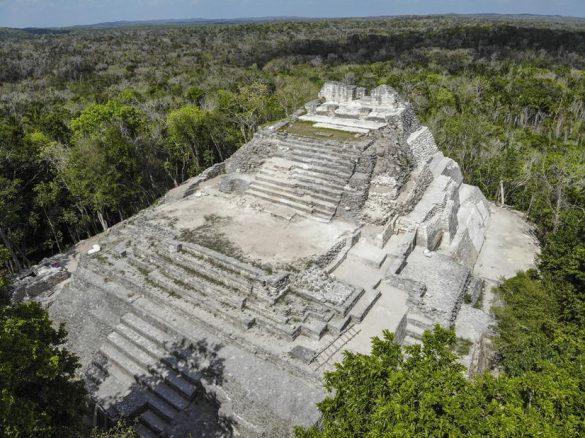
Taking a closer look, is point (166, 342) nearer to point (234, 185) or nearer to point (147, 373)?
point (147, 373)

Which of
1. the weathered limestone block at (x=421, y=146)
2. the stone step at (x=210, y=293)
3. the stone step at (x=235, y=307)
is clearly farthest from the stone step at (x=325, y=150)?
the stone step at (x=235, y=307)

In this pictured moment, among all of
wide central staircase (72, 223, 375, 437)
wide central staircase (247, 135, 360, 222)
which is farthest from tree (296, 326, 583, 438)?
Result: wide central staircase (247, 135, 360, 222)

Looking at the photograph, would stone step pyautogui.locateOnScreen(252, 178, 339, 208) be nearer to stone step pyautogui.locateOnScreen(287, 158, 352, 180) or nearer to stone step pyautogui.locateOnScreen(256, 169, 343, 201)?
stone step pyautogui.locateOnScreen(256, 169, 343, 201)

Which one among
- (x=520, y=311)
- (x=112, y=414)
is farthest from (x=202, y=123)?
(x=520, y=311)

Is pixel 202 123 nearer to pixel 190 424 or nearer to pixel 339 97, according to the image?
pixel 339 97

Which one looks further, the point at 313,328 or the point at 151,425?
the point at 313,328

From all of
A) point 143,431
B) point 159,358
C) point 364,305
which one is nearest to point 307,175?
point 364,305
